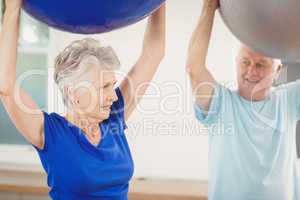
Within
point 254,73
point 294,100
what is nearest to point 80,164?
point 254,73

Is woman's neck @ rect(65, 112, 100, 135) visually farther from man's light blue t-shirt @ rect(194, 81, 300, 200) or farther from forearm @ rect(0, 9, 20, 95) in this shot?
man's light blue t-shirt @ rect(194, 81, 300, 200)

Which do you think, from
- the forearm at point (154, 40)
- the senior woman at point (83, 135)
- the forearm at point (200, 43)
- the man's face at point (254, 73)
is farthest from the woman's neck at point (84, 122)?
the man's face at point (254, 73)

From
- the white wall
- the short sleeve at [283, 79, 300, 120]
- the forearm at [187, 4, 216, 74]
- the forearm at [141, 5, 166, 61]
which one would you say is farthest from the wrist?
the white wall

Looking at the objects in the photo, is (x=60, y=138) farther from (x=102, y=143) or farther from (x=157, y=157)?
(x=157, y=157)

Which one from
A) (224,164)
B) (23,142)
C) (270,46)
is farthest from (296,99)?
(23,142)

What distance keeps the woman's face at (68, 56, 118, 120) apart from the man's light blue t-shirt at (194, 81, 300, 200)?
455 mm

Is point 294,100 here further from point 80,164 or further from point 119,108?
point 80,164

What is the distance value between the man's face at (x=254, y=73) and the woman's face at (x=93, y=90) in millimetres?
557

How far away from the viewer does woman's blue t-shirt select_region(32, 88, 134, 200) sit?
128 centimetres

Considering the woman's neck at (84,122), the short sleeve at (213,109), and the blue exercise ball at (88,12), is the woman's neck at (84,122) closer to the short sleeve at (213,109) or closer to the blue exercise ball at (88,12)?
the blue exercise ball at (88,12)

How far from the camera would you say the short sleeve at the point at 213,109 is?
1.62 m

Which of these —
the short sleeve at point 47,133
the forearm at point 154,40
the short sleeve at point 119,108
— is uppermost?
the forearm at point 154,40

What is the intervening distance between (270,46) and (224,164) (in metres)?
0.56

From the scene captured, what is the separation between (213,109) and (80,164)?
1.88 ft
